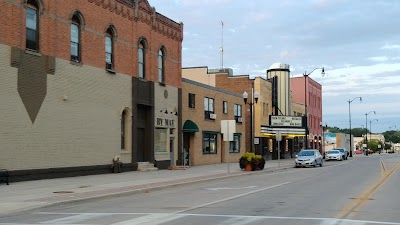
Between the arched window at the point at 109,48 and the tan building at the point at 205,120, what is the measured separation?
983 cm

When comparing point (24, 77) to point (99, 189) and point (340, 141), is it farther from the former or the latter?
point (340, 141)

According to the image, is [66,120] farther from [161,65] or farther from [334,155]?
[334,155]

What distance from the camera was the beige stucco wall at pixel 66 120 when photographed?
2086 centimetres

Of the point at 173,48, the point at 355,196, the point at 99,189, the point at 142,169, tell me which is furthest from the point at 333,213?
the point at 173,48

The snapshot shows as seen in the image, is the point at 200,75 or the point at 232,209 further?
the point at 200,75

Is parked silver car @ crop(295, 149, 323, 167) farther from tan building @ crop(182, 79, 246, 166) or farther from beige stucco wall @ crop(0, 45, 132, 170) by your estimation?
beige stucco wall @ crop(0, 45, 132, 170)

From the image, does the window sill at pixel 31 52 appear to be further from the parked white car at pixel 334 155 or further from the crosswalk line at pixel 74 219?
the parked white car at pixel 334 155

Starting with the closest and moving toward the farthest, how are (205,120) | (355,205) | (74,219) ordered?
(74,219) < (355,205) < (205,120)

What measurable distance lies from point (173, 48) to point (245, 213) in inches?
994

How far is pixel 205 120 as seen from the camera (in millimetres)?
41312

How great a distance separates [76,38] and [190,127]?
45.9ft

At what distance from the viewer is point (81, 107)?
25547 millimetres

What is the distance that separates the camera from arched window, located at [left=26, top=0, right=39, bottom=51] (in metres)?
22.4

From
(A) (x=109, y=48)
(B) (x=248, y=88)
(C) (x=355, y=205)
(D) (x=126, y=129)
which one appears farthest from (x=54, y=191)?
(B) (x=248, y=88)
